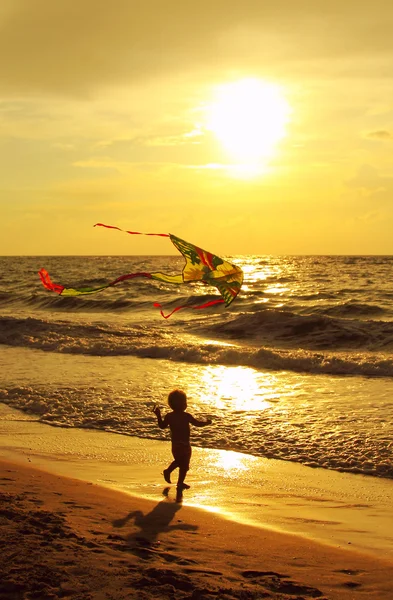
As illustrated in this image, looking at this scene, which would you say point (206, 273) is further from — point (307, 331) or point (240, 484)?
point (307, 331)

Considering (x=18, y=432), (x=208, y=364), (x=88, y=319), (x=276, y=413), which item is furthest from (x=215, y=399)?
(x=88, y=319)

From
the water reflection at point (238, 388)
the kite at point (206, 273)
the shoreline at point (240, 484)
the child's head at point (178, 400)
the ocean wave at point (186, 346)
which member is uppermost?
the kite at point (206, 273)

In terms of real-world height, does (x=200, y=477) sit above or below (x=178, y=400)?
below

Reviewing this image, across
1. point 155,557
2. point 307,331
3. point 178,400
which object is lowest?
point 155,557

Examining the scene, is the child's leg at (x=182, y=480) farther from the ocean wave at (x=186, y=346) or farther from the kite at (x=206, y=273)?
the ocean wave at (x=186, y=346)

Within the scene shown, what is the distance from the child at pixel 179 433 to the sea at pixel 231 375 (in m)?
1.54

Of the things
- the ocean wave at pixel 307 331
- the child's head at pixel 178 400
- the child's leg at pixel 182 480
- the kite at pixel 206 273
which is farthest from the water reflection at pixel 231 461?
the ocean wave at pixel 307 331

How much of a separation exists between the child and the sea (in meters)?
1.54

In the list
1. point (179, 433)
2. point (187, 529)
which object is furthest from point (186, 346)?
point (187, 529)

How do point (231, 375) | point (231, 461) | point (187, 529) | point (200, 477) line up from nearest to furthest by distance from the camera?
point (187, 529), point (200, 477), point (231, 461), point (231, 375)

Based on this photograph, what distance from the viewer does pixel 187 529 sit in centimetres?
522

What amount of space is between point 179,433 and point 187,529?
154cm

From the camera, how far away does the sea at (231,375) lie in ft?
28.1

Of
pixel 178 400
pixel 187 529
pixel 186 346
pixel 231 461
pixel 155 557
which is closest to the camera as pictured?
pixel 155 557
